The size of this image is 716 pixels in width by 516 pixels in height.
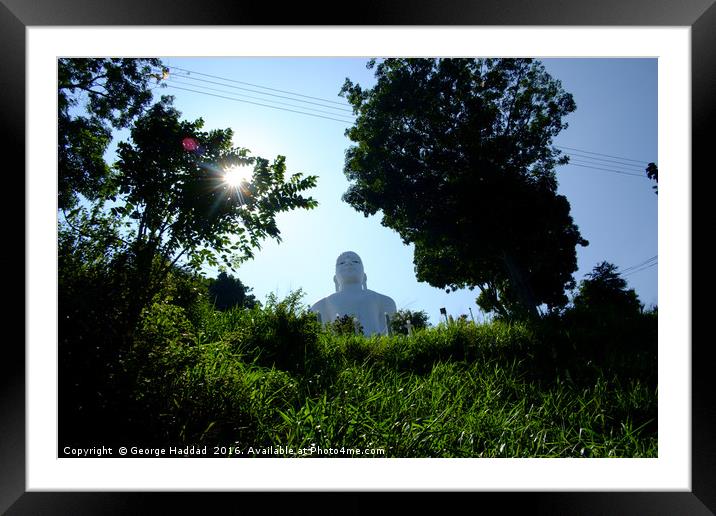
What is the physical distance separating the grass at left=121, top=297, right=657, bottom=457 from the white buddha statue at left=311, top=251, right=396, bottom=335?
12.5ft

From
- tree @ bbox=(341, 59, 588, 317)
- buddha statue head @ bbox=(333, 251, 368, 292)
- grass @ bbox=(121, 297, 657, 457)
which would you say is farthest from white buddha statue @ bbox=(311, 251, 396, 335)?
grass @ bbox=(121, 297, 657, 457)

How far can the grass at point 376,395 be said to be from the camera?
8.01 feet

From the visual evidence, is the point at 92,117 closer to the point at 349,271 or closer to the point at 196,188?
the point at 196,188

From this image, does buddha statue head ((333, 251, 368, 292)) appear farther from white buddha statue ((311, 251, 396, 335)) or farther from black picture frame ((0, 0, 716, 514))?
black picture frame ((0, 0, 716, 514))

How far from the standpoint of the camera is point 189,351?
2.69 metres

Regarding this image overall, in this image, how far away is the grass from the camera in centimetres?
244

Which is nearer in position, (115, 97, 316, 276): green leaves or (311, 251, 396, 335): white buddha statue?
(115, 97, 316, 276): green leaves

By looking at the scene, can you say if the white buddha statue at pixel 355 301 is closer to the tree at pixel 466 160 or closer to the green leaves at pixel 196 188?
the tree at pixel 466 160

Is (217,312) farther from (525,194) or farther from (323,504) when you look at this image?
(525,194)
